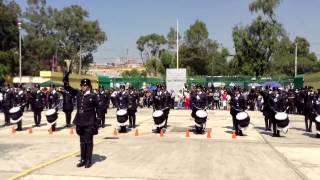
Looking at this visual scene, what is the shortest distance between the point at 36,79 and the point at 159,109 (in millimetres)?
49509

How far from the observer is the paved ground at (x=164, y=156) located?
11.0 m

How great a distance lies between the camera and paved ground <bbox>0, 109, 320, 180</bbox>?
11.0 m

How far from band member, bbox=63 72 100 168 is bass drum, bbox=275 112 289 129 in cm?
852

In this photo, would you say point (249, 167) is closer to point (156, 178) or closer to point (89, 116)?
point (156, 178)

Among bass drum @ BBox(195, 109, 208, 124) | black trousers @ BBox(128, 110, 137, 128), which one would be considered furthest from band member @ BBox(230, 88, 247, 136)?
black trousers @ BBox(128, 110, 137, 128)

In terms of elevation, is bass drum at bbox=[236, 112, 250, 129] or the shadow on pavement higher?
bass drum at bbox=[236, 112, 250, 129]

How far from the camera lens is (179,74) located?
136 ft

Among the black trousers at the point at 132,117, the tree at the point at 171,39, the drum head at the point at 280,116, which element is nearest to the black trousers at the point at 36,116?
the black trousers at the point at 132,117

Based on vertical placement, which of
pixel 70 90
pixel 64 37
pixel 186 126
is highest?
pixel 64 37

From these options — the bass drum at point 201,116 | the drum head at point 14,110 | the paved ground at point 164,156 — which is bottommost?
the paved ground at point 164,156

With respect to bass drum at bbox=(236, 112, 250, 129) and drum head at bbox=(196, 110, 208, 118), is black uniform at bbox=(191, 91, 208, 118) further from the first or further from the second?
bass drum at bbox=(236, 112, 250, 129)

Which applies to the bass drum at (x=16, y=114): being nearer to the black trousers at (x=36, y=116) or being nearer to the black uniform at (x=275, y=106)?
the black trousers at (x=36, y=116)

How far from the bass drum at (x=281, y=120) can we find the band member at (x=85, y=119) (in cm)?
852

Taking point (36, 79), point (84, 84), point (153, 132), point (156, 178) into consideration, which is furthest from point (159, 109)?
point (36, 79)
